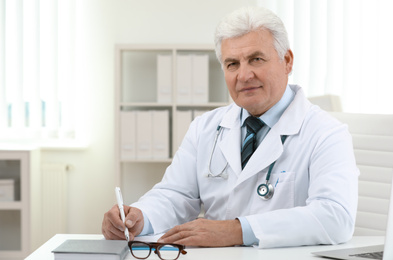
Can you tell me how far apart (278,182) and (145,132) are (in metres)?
2.24

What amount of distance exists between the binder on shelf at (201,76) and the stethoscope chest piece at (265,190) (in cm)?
223

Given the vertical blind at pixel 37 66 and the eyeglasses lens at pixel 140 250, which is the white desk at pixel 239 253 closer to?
the eyeglasses lens at pixel 140 250

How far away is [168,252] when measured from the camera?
1.32 meters

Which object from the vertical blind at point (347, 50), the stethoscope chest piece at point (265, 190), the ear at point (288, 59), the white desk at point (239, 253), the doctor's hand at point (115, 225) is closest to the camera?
the white desk at point (239, 253)

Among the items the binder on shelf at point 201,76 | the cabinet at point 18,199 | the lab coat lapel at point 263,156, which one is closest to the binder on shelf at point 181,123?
the binder on shelf at point 201,76

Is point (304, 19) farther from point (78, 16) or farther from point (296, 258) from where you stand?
point (296, 258)

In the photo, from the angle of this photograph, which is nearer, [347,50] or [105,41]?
[347,50]

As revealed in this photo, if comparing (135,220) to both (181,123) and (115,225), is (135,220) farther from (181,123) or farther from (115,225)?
(181,123)

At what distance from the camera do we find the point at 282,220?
1.44 m

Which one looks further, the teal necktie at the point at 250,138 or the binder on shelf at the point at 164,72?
the binder on shelf at the point at 164,72

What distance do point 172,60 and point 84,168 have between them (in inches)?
42.0

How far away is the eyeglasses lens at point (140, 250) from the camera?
129 centimetres

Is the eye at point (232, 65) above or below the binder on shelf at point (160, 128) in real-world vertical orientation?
above

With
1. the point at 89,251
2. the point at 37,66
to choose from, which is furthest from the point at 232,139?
the point at 37,66
